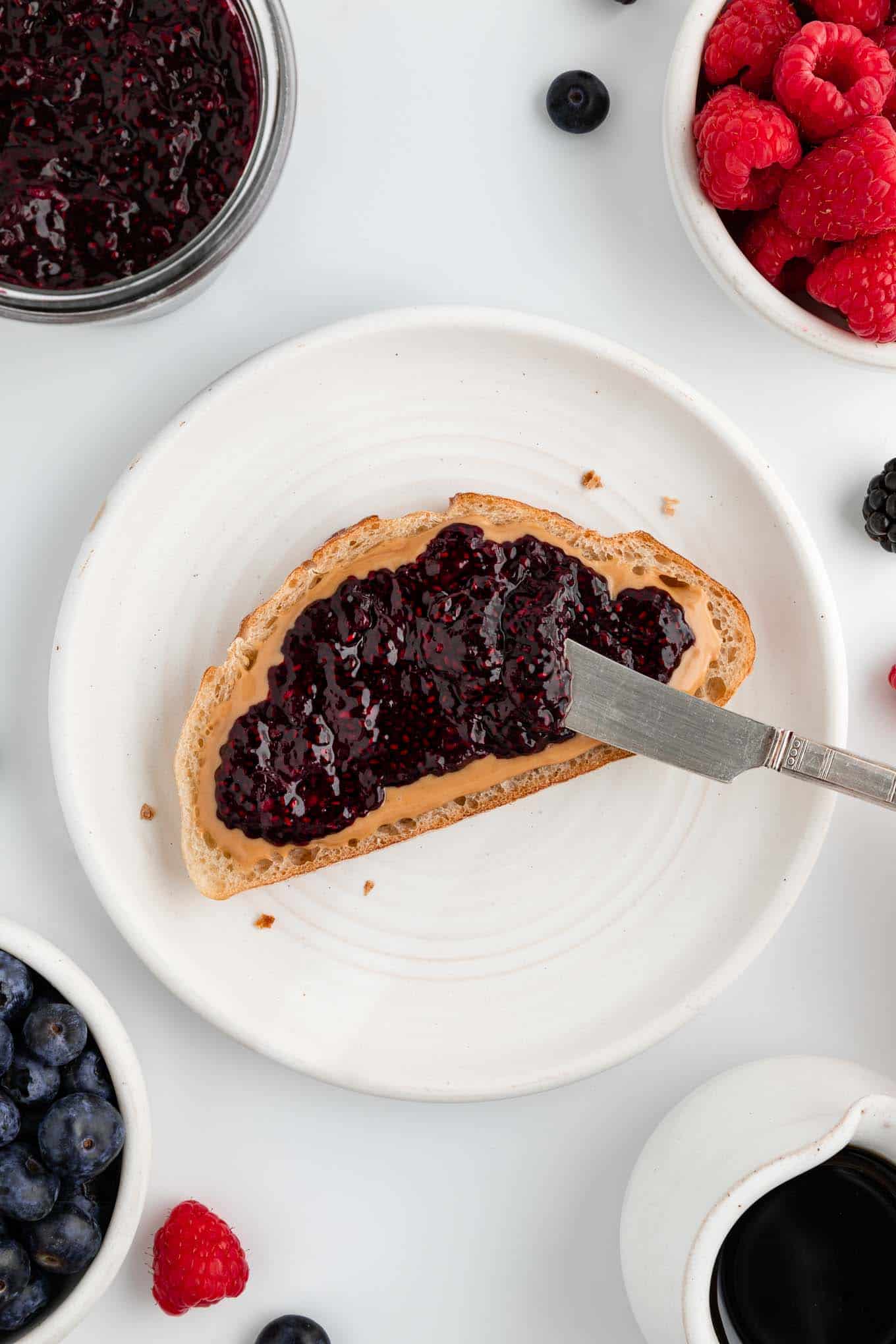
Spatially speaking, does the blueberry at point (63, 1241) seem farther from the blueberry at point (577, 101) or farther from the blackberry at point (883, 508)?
the blueberry at point (577, 101)

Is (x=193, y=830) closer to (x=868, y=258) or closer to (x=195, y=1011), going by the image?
(x=195, y=1011)

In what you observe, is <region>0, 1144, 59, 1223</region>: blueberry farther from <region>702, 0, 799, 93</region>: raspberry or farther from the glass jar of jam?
<region>702, 0, 799, 93</region>: raspberry

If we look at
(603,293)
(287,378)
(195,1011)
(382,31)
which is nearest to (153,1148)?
(195,1011)

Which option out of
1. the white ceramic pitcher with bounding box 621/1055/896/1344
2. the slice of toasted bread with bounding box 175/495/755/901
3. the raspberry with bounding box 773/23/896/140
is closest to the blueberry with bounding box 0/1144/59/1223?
the slice of toasted bread with bounding box 175/495/755/901

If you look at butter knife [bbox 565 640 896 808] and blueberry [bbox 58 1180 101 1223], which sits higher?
butter knife [bbox 565 640 896 808]

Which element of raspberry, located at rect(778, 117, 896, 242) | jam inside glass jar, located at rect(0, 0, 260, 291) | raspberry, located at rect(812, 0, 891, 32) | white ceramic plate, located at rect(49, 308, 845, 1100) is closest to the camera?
jam inside glass jar, located at rect(0, 0, 260, 291)

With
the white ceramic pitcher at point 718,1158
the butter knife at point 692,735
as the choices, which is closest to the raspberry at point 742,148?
the butter knife at point 692,735
